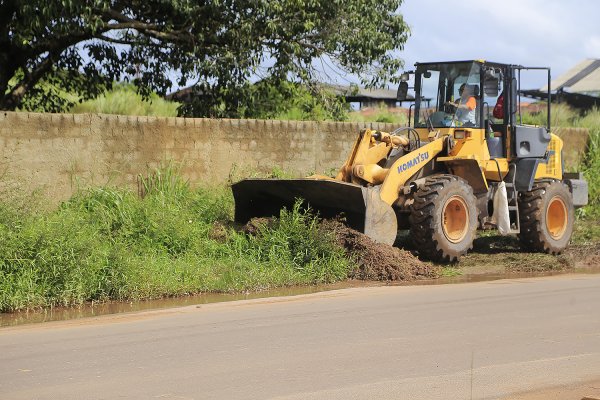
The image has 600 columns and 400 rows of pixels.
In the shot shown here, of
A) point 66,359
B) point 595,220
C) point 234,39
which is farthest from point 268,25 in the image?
point 66,359

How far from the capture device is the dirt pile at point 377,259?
1334 cm

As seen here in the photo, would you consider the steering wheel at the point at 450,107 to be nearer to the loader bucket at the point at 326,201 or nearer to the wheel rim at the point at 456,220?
the wheel rim at the point at 456,220

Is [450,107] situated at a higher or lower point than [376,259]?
higher

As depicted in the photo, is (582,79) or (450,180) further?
(582,79)

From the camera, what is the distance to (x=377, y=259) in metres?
13.5

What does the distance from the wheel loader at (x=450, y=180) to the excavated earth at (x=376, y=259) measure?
11.0 inches

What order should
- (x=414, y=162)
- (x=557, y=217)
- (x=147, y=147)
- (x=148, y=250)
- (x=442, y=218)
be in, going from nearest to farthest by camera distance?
1. (x=148, y=250)
2. (x=442, y=218)
3. (x=414, y=162)
4. (x=147, y=147)
5. (x=557, y=217)

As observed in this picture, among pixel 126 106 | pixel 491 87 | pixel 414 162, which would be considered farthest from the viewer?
pixel 126 106

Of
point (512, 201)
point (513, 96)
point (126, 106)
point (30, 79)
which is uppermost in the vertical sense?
point (30, 79)

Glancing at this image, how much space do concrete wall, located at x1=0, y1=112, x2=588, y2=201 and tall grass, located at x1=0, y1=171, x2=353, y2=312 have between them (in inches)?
18.5

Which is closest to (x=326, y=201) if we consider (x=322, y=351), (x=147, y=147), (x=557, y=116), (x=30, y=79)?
(x=147, y=147)

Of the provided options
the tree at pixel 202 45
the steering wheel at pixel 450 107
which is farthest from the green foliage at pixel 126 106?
the steering wheel at pixel 450 107

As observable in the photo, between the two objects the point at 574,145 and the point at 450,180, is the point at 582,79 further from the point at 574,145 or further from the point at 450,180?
the point at 450,180

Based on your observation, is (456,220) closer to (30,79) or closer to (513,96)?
(513,96)
